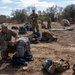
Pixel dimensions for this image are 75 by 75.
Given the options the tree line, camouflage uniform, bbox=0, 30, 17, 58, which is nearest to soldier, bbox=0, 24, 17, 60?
camouflage uniform, bbox=0, 30, 17, 58

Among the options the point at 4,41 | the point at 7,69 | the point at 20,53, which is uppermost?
the point at 4,41

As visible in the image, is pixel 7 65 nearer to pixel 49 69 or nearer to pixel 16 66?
pixel 16 66

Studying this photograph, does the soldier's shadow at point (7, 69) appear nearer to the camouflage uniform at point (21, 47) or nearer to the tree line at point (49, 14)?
the camouflage uniform at point (21, 47)

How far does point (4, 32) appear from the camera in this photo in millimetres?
7555

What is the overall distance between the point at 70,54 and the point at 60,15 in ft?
87.2

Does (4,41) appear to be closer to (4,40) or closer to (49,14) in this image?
(4,40)

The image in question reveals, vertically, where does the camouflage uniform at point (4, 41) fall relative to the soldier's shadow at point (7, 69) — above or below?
above

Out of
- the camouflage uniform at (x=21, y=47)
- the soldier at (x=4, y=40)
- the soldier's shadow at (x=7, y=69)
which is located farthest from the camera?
the soldier at (x=4, y=40)

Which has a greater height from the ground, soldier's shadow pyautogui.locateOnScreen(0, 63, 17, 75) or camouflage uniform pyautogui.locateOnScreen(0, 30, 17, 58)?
camouflage uniform pyautogui.locateOnScreen(0, 30, 17, 58)

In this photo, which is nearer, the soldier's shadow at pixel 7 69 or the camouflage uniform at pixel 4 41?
the soldier's shadow at pixel 7 69

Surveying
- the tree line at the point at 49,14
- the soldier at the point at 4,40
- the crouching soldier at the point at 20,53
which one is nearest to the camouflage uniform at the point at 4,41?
the soldier at the point at 4,40

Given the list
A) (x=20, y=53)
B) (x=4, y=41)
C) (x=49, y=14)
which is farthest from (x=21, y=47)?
(x=49, y=14)

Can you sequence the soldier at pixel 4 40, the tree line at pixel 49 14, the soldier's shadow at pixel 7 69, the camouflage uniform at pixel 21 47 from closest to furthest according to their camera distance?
the soldier's shadow at pixel 7 69 < the camouflage uniform at pixel 21 47 < the soldier at pixel 4 40 < the tree line at pixel 49 14

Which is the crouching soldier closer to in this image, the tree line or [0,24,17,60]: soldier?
[0,24,17,60]: soldier
